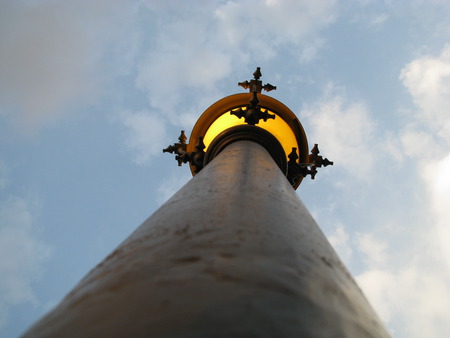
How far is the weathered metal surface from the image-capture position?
1377mm

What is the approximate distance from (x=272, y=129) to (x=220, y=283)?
298 inches

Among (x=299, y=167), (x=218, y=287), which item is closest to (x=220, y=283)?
(x=218, y=287)

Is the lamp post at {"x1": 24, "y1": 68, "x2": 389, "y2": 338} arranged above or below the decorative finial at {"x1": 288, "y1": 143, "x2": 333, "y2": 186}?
below

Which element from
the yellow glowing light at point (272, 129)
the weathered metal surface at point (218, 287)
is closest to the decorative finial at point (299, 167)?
the yellow glowing light at point (272, 129)

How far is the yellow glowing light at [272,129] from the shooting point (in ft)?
29.4

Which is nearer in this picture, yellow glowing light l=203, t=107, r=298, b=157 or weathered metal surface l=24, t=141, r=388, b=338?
weathered metal surface l=24, t=141, r=388, b=338

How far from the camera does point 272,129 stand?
903 cm

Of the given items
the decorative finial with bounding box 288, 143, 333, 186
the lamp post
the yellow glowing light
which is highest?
the yellow glowing light

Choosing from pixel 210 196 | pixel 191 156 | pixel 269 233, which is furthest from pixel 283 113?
pixel 269 233

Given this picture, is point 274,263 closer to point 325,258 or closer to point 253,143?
point 325,258

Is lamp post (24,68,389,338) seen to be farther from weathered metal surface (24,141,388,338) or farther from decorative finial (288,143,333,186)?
decorative finial (288,143,333,186)

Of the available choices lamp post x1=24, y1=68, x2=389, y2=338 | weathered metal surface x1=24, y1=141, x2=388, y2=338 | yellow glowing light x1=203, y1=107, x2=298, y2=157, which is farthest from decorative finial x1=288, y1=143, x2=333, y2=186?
weathered metal surface x1=24, y1=141, x2=388, y2=338

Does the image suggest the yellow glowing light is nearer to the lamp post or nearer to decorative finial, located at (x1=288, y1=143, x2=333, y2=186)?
decorative finial, located at (x1=288, y1=143, x2=333, y2=186)

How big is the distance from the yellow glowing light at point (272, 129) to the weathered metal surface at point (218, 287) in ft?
20.9
